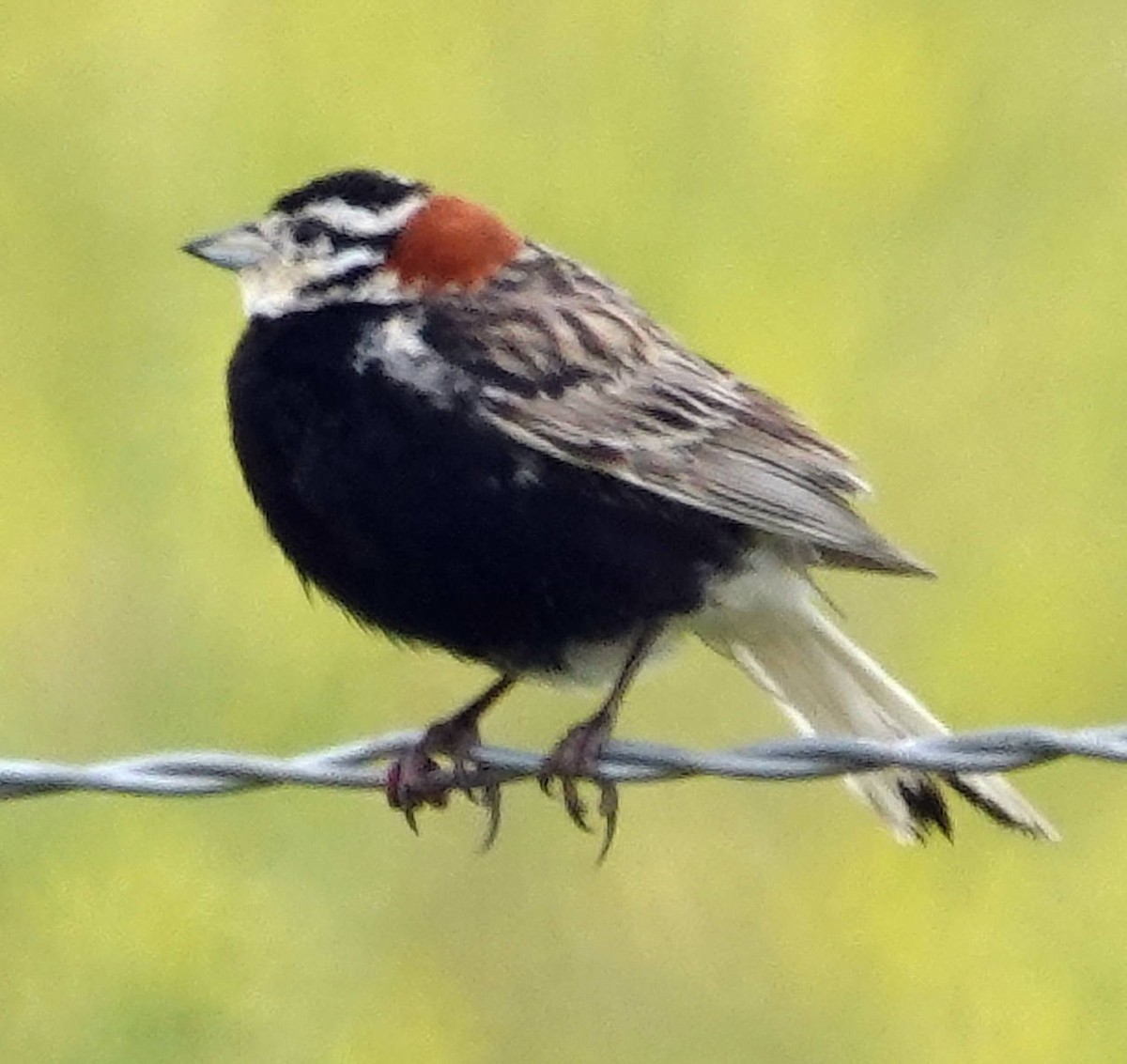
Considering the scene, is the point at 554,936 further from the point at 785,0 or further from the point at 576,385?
the point at 785,0

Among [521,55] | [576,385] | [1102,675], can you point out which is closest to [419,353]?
[576,385]

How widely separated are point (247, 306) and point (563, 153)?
3860mm

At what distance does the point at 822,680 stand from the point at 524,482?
2.26ft

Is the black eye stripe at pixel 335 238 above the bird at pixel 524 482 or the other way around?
above

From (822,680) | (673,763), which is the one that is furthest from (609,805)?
(673,763)

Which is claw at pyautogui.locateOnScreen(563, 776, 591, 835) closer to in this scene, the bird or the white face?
the bird

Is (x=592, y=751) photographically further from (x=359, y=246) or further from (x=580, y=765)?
(x=359, y=246)

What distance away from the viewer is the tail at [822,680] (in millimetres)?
4752

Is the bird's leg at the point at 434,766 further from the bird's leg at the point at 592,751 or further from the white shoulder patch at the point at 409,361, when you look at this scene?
the white shoulder patch at the point at 409,361

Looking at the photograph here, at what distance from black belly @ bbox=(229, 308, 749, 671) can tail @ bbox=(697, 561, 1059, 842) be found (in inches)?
7.6

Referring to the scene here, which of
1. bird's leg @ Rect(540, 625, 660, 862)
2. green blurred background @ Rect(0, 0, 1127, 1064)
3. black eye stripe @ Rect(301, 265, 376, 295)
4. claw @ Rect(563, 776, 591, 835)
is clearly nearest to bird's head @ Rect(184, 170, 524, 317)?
black eye stripe @ Rect(301, 265, 376, 295)

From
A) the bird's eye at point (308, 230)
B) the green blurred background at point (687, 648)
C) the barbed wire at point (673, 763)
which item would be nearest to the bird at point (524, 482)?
the bird's eye at point (308, 230)

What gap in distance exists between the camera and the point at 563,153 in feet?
28.1

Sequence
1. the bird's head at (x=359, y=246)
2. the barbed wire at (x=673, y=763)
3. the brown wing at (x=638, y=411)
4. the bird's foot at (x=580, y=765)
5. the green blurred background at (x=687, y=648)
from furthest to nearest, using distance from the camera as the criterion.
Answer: the green blurred background at (x=687, y=648)
the bird's head at (x=359, y=246)
the brown wing at (x=638, y=411)
the bird's foot at (x=580, y=765)
the barbed wire at (x=673, y=763)
